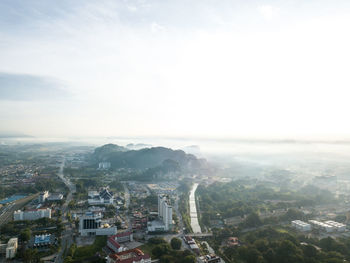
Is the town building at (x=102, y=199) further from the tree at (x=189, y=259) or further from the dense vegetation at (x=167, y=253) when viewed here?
the tree at (x=189, y=259)

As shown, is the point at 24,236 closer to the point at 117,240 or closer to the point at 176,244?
the point at 117,240

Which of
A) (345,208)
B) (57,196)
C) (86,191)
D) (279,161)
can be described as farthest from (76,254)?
(279,161)

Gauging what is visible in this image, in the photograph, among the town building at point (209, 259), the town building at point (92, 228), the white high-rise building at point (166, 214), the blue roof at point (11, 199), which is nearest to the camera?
the town building at point (209, 259)

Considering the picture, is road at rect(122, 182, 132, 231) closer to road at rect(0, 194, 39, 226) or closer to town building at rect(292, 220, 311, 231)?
road at rect(0, 194, 39, 226)

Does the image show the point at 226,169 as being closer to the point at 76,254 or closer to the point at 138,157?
the point at 138,157

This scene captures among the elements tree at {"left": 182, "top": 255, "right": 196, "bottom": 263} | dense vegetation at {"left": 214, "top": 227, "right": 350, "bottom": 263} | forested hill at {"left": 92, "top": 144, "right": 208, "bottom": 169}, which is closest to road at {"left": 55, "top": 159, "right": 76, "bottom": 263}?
tree at {"left": 182, "top": 255, "right": 196, "bottom": 263}

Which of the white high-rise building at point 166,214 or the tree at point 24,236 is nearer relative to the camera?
the tree at point 24,236

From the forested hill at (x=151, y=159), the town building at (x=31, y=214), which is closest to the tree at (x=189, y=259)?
the town building at (x=31, y=214)
